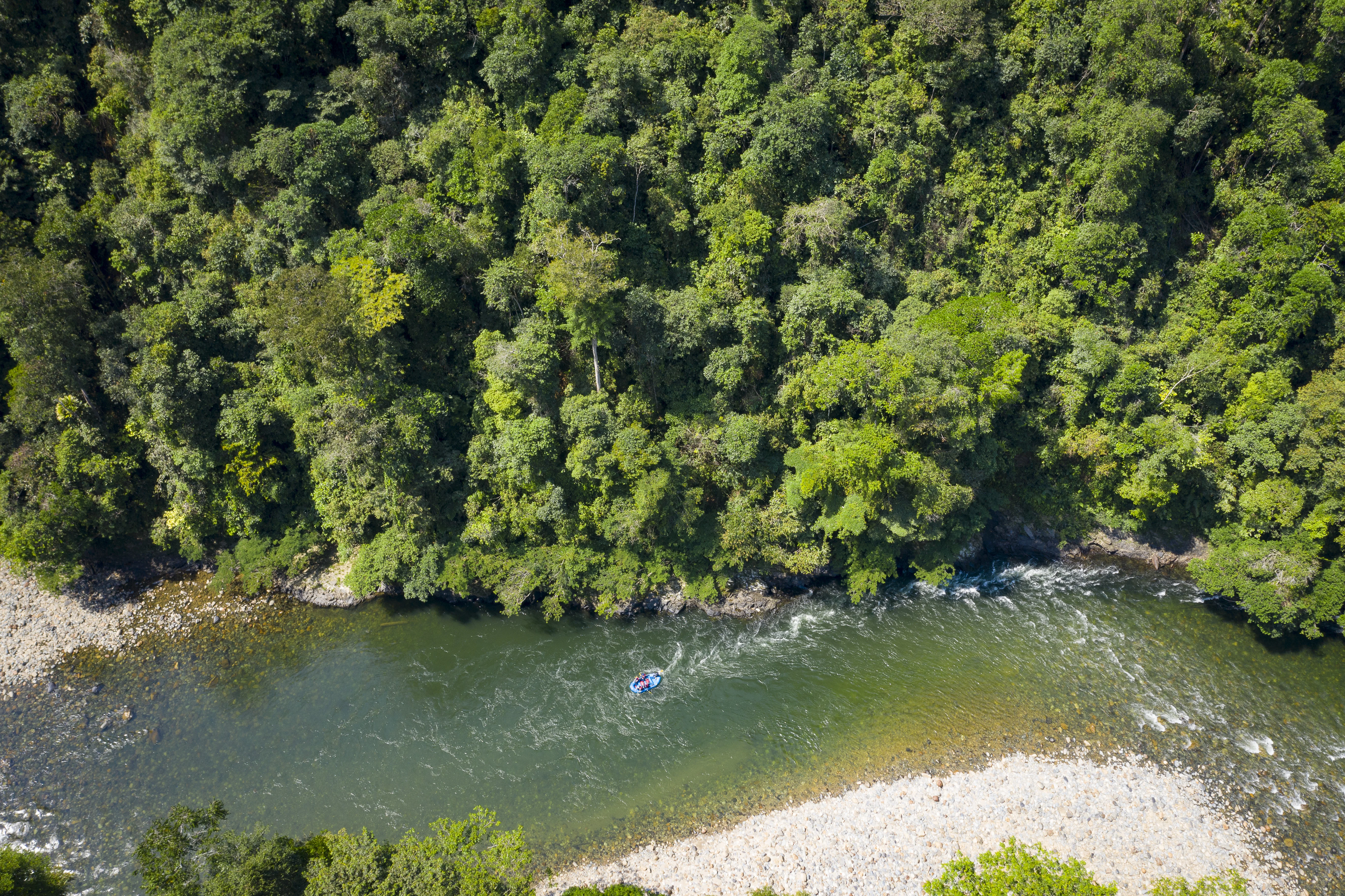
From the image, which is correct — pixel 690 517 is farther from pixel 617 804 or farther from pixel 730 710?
pixel 617 804

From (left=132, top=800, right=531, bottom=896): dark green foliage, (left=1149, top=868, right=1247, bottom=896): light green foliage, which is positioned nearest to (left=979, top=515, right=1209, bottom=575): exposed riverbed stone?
(left=1149, top=868, right=1247, bottom=896): light green foliage

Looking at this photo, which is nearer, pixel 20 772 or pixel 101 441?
pixel 20 772

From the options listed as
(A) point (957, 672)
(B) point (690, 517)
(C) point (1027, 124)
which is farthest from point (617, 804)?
(C) point (1027, 124)

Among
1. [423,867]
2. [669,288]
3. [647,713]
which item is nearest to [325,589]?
[647,713]

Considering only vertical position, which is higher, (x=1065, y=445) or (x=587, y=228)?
(x=587, y=228)

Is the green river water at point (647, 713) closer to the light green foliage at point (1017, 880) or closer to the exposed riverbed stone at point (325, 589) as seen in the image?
the exposed riverbed stone at point (325, 589)

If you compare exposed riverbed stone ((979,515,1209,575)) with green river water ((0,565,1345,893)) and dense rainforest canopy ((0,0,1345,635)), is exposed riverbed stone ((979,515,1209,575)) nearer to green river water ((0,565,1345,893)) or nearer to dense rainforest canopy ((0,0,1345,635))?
dense rainforest canopy ((0,0,1345,635))
